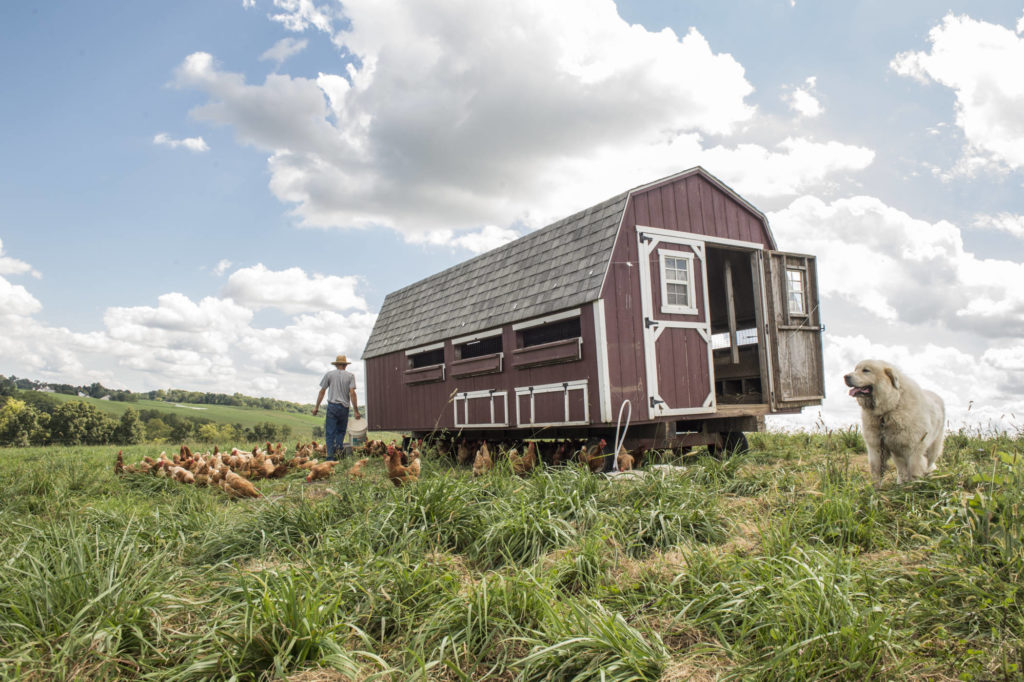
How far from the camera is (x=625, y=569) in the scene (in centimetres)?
347

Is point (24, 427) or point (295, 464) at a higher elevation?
point (24, 427)

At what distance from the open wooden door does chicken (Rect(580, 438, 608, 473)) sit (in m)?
3.30

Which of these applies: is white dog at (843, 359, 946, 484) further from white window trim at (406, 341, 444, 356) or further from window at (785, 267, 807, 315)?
white window trim at (406, 341, 444, 356)

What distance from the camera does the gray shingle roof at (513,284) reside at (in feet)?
27.3

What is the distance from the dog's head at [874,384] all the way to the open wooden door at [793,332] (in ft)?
13.6

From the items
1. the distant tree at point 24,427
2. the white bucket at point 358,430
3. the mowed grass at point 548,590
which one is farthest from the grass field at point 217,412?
the mowed grass at point 548,590

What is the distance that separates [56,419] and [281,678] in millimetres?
35706

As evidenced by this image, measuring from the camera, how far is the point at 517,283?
1003 cm

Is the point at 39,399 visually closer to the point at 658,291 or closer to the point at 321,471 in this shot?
the point at 321,471

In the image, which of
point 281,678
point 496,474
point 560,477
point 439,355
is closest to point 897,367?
point 560,477

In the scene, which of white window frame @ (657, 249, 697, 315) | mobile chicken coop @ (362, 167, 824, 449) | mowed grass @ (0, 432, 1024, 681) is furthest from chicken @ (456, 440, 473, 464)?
mowed grass @ (0, 432, 1024, 681)

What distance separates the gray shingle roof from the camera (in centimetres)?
832

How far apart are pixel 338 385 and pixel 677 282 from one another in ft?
20.4

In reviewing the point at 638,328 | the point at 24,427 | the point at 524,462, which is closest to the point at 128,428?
Answer: the point at 24,427
